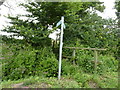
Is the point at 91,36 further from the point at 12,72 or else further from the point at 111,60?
the point at 12,72

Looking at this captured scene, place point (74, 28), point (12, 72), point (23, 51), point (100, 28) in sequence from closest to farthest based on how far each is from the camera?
point (12, 72), point (23, 51), point (74, 28), point (100, 28)

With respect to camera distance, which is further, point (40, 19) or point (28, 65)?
point (40, 19)

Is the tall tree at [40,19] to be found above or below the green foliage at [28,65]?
above

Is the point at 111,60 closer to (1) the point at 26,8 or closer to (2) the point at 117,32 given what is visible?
(2) the point at 117,32

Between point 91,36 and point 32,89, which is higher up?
point 91,36

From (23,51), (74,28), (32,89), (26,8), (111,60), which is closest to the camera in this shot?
(32,89)

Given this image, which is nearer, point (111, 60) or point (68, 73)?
point (68, 73)

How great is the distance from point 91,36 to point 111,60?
137 centimetres

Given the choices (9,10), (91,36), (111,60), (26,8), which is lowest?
(111,60)

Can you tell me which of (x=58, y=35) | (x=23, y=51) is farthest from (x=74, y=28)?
(x=23, y=51)

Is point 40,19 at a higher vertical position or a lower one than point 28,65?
higher

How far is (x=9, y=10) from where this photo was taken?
479 cm

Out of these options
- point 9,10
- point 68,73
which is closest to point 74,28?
point 68,73

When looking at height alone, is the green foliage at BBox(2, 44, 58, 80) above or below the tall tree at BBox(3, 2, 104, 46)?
below
